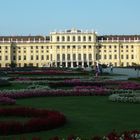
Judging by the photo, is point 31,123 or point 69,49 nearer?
point 31,123

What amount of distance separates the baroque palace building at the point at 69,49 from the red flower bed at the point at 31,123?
307 feet

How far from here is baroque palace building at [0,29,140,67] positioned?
104 metres

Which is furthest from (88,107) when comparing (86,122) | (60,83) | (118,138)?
(60,83)

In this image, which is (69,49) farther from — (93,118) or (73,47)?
(93,118)

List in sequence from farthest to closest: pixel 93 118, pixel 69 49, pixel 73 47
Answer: pixel 73 47 → pixel 69 49 → pixel 93 118

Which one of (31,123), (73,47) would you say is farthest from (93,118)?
(73,47)

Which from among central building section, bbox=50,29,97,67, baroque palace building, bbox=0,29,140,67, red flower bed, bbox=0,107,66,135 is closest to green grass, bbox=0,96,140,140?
red flower bed, bbox=0,107,66,135

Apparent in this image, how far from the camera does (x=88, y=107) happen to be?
11430 millimetres

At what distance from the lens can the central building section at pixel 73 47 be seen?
103875 millimetres

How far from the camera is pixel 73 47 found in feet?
345

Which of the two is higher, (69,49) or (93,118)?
(69,49)

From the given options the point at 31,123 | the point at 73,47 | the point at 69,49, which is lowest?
the point at 31,123

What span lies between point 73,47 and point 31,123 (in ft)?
321

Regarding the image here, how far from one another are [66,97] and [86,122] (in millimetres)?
5743
